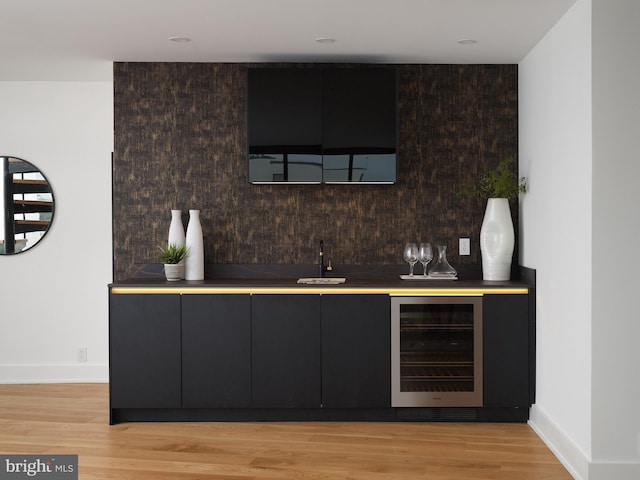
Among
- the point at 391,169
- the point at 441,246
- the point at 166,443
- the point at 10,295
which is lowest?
the point at 166,443

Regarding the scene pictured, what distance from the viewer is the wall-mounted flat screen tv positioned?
495cm

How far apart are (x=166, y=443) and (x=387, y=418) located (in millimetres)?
1424

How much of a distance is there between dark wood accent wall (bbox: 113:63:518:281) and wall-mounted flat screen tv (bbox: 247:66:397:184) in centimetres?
31

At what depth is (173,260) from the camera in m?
4.96

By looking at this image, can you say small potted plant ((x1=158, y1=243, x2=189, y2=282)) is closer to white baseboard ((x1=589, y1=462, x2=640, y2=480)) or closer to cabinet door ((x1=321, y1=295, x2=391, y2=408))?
cabinet door ((x1=321, y1=295, x2=391, y2=408))

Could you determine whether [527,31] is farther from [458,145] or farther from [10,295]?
[10,295]

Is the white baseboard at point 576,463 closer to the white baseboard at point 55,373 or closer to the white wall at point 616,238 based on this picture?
the white wall at point 616,238

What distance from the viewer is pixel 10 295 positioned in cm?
607

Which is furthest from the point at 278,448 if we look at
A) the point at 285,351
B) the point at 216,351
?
the point at 216,351

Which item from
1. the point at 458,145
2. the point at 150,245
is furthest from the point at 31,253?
the point at 458,145

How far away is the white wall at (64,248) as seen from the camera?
Answer: 6.06 meters

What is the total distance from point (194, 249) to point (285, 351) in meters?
0.94

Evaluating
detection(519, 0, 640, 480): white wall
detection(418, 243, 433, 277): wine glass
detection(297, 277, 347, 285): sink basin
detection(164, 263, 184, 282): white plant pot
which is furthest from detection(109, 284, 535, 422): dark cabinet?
detection(519, 0, 640, 480): white wall

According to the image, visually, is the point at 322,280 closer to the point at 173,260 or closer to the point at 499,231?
the point at 173,260
